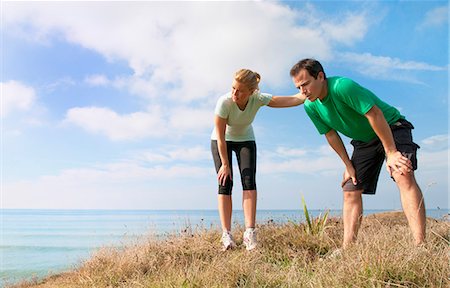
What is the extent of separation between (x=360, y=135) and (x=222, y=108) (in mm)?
1437

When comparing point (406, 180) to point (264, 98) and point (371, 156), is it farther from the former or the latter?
point (264, 98)

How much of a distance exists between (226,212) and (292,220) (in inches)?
67.2

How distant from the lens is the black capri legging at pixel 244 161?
4.82m

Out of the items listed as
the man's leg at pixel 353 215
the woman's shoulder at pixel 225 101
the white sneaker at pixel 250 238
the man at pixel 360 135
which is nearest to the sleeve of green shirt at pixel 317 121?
the man at pixel 360 135

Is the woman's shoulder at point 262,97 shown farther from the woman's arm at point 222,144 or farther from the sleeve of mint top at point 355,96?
the sleeve of mint top at point 355,96

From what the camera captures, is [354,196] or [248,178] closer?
[354,196]

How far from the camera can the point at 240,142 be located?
489 centimetres

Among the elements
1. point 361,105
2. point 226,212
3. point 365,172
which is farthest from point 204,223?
point 361,105

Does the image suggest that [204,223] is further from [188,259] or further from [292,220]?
[188,259]

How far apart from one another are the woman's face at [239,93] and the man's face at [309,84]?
689 mm

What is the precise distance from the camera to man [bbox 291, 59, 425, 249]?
3537 mm

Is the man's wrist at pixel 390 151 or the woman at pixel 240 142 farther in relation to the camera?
the woman at pixel 240 142

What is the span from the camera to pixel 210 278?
11.1 feet

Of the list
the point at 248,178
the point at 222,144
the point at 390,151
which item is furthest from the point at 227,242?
the point at 390,151
